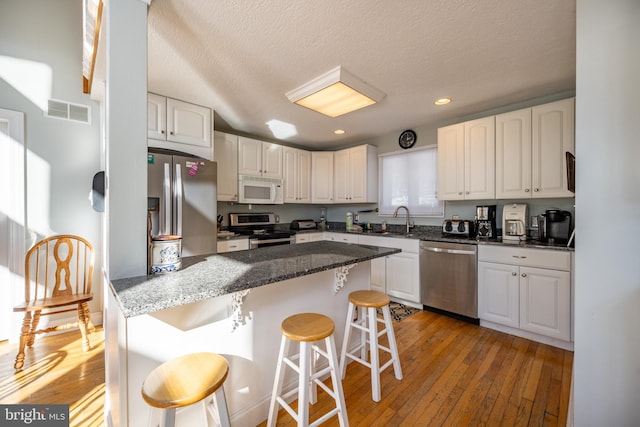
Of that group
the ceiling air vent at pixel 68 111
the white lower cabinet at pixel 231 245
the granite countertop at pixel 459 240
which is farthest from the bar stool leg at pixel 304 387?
the ceiling air vent at pixel 68 111

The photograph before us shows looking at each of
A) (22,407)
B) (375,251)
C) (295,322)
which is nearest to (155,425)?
(295,322)

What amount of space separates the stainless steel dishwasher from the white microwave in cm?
221

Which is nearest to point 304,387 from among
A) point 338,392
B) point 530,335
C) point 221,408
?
point 338,392

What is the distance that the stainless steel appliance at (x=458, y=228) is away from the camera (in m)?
3.01

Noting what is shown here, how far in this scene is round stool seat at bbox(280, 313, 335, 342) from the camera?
1258 millimetres

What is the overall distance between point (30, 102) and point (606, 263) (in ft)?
14.2

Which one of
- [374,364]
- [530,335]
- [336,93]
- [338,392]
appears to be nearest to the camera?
[338,392]

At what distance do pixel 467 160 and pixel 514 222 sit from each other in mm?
835

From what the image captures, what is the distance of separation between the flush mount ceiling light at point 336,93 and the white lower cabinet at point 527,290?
1932 millimetres

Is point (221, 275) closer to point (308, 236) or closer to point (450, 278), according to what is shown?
point (450, 278)

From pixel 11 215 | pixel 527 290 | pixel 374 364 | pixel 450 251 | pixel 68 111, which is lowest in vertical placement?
pixel 374 364

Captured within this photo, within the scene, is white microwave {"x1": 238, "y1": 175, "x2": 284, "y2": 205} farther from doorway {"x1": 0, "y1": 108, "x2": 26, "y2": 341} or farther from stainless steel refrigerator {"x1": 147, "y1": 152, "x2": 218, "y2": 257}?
doorway {"x1": 0, "y1": 108, "x2": 26, "y2": 341}

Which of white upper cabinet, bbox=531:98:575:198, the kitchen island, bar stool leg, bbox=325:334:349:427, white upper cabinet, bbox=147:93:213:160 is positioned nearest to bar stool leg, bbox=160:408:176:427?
the kitchen island

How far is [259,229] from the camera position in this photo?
4.06 m
